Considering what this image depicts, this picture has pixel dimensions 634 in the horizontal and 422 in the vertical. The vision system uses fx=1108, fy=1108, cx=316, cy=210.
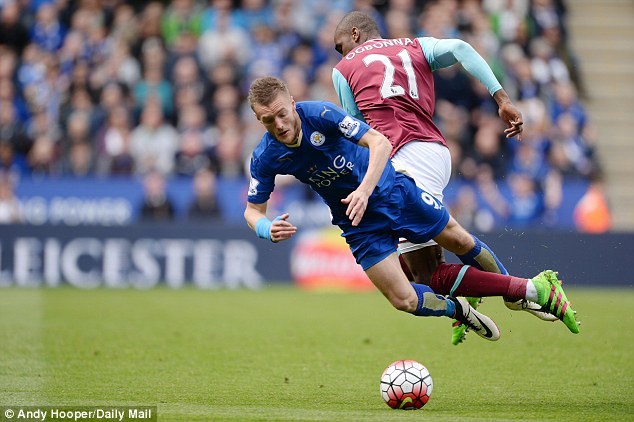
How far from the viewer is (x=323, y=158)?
784 centimetres

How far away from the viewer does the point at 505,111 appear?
815 cm

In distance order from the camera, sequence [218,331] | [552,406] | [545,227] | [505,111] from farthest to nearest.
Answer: [545,227]
[218,331]
[505,111]
[552,406]

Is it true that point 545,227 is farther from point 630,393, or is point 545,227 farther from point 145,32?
point 630,393

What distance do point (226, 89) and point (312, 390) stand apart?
455 inches

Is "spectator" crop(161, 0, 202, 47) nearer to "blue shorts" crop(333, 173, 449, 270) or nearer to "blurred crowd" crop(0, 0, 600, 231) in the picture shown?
"blurred crowd" crop(0, 0, 600, 231)

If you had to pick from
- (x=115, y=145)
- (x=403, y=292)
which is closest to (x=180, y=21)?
(x=115, y=145)

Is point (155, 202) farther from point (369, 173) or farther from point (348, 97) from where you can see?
point (369, 173)

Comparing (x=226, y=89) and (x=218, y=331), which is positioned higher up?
(x=226, y=89)

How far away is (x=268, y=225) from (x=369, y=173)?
2.60 ft

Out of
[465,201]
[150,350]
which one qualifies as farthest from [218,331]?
[465,201]

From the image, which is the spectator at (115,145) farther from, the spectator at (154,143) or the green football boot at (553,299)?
the green football boot at (553,299)

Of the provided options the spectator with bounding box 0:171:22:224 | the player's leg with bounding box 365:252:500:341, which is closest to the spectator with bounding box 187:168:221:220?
the spectator with bounding box 0:171:22:224

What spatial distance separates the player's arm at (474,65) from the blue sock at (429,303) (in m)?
1.29
